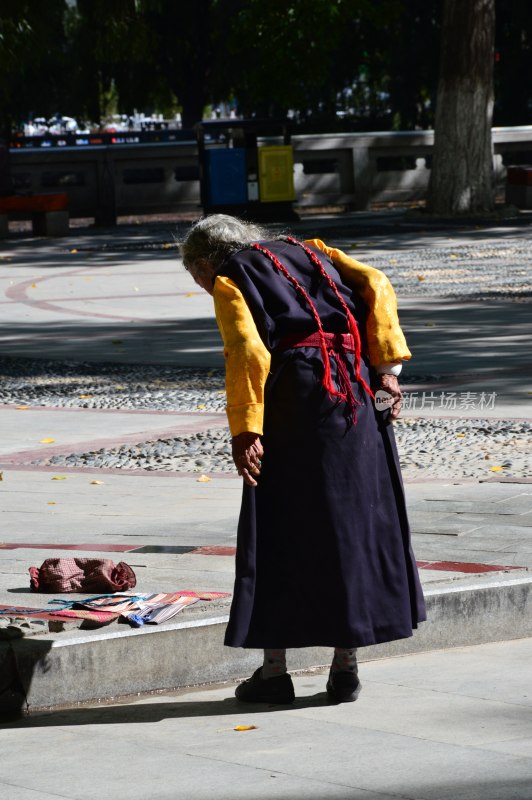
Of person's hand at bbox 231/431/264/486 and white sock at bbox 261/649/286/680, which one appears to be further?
white sock at bbox 261/649/286/680

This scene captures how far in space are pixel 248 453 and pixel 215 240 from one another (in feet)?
2.31

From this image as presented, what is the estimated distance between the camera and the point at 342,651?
4684mm

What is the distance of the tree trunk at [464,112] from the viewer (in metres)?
25.8

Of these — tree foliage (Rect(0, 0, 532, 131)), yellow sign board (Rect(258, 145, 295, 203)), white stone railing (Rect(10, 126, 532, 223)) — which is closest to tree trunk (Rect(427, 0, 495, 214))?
yellow sign board (Rect(258, 145, 295, 203))

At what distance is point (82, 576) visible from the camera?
5.32 metres

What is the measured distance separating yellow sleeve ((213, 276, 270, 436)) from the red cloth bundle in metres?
1.04

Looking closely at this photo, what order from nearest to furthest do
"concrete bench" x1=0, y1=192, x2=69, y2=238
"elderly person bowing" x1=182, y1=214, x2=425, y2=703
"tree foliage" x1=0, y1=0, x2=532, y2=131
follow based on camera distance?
"elderly person bowing" x1=182, y1=214, x2=425, y2=703 → "concrete bench" x1=0, y1=192, x2=69, y2=238 → "tree foliage" x1=0, y1=0, x2=532, y2=131

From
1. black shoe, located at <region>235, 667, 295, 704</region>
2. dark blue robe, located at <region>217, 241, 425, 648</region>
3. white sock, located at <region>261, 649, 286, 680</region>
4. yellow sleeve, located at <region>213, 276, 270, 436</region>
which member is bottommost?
black shoe, located at <region>235, 667, 295, 704</region>

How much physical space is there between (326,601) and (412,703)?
0.41 m

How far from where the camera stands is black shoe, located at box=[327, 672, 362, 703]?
4688mm

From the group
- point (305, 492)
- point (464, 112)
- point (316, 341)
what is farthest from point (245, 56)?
point (305, 492)

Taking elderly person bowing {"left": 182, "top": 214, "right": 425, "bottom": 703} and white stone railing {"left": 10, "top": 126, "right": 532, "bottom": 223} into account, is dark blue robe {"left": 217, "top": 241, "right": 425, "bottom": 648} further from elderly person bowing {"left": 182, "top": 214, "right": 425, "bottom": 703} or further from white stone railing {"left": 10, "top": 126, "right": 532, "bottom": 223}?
white stone railing {"left": 10, "top": 126, "right": 532, "bottom": 223}

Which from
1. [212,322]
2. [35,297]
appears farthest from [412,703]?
[35,297]

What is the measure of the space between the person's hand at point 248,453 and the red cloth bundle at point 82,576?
37.4 inches
